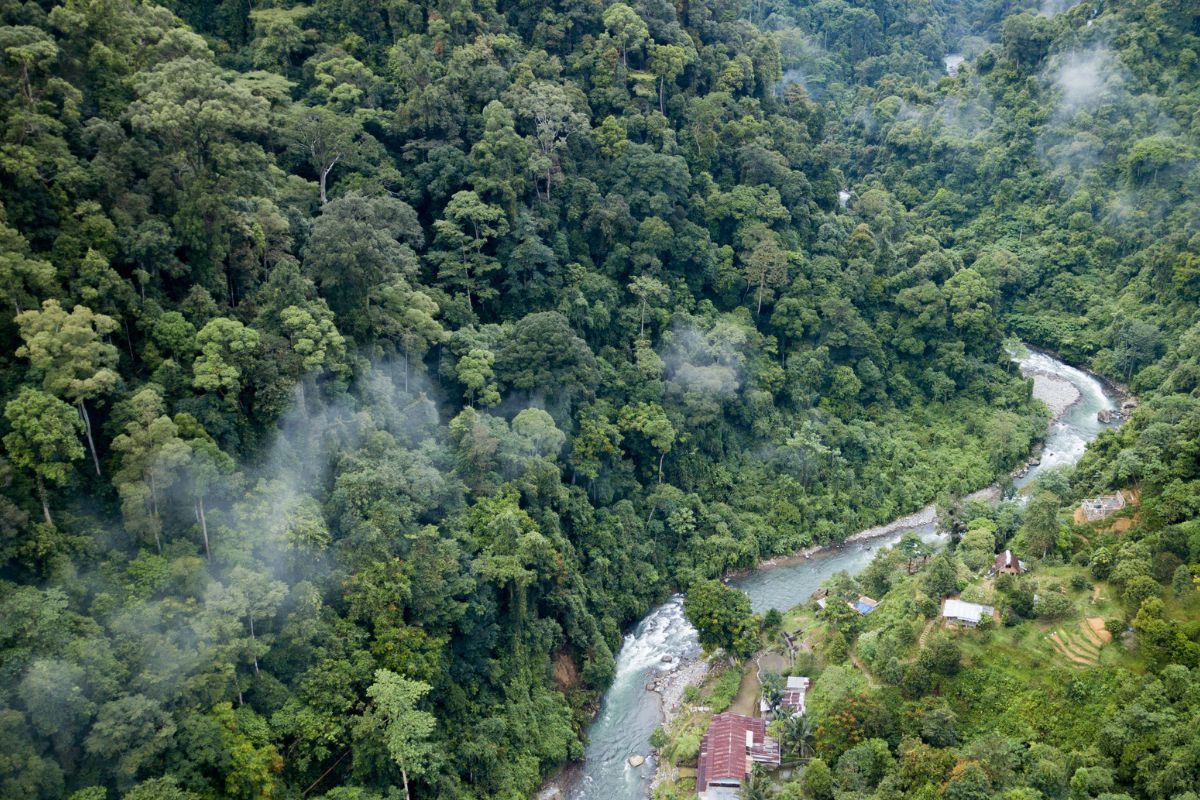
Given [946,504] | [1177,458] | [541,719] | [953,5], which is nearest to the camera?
[541,719]

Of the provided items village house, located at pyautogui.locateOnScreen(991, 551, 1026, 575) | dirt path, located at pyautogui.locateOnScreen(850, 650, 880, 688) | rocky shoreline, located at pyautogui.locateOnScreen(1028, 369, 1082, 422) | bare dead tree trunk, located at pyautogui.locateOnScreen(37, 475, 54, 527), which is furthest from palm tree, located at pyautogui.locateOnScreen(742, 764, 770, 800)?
rocky shoreline, located at pyautogui.locateOnScreen(1028, 369, 1082, 422)

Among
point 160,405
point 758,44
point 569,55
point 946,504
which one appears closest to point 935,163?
point 758,44

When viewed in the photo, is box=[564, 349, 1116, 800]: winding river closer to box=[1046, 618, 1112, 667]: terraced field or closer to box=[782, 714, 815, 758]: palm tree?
box=[782, 714, 815, 758]: palm tree

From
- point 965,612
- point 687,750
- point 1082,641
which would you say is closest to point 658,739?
point 687,750

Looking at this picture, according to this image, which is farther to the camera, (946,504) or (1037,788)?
(946,504)

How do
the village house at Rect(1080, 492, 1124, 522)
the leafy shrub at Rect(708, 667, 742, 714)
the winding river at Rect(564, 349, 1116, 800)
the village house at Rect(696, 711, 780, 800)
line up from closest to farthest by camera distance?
the village house at Rect(696, 711, 780, 800)
the winding river at Rect(564, 349, 1116, 800)
the leafy shrub at Rect(708, 667, 742, 714)
the village house at Rect(1080, 492, 1124, 522)

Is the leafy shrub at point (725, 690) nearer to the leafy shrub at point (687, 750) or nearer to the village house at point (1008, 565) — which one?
the leafy shrub at point (687, 750)

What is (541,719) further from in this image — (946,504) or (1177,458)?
(1177,458)
